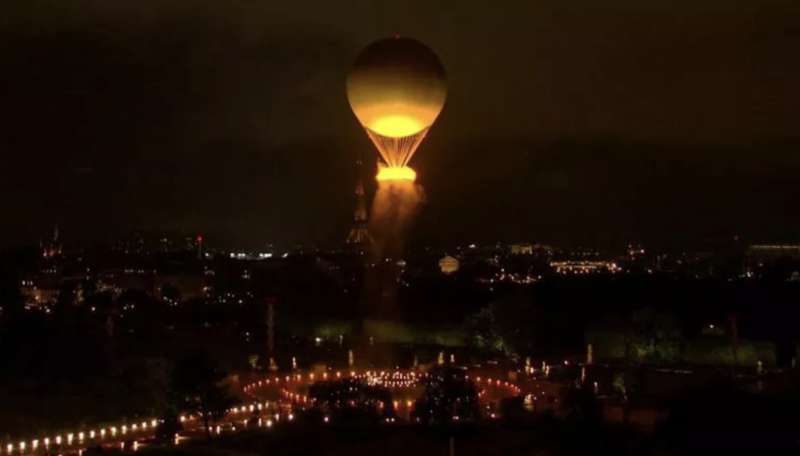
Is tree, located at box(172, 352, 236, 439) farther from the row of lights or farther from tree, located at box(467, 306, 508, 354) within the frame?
tree, located at box(467, 306, 508, 354)

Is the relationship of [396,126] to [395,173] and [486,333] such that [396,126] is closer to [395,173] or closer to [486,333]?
[395,173]

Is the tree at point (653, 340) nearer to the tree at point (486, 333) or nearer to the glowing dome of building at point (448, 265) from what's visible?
the tree at point (486, 333)

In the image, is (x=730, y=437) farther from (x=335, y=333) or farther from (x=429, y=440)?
(x=335, y=333)

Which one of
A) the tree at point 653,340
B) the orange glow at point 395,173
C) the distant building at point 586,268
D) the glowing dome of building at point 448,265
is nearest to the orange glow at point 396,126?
the orange glow at point 395,173

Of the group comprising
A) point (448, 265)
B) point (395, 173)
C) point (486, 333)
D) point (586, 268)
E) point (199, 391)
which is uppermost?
point (586, 268)

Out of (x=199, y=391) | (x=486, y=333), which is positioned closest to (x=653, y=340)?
(x=486, y=333)

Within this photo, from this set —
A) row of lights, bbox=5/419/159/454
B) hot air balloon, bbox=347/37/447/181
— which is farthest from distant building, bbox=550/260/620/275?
row of lights, bbox=5/419/159/454
